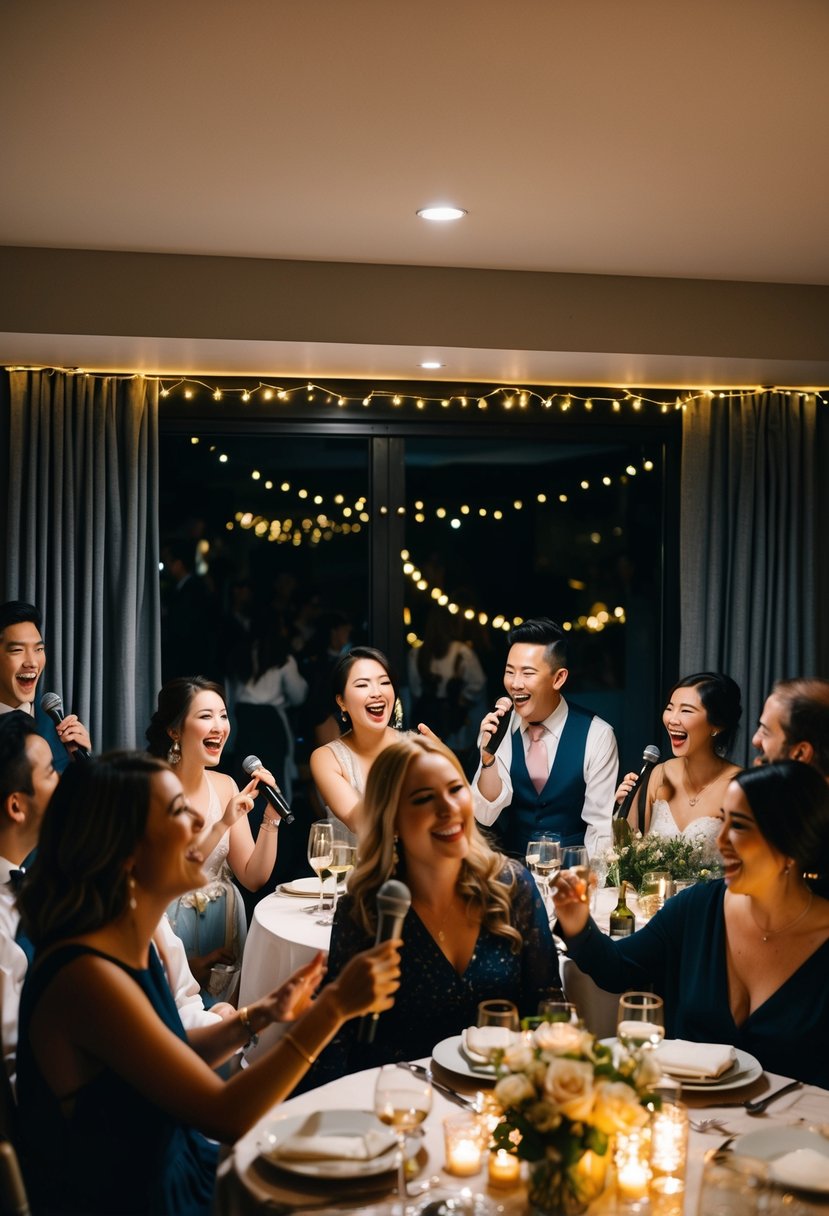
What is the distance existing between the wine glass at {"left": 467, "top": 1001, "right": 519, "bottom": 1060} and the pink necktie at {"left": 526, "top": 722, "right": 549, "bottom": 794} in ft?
10.1

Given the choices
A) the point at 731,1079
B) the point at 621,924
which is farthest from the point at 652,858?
the point at 731,1079

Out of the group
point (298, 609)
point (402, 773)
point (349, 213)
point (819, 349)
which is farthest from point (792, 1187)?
point (298, 609)

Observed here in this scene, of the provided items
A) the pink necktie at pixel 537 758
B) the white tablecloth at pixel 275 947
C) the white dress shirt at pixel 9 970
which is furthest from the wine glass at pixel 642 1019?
the pink necktie at pixel 537 758

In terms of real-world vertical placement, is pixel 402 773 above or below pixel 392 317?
below

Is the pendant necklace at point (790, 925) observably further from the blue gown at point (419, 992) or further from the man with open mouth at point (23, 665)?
the man with open mouth at point (23, 665)

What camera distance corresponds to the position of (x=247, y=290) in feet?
14.3

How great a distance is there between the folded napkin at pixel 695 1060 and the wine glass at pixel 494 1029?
1.05ft

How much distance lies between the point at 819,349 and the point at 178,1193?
12.9ft

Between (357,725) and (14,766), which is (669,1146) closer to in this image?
(14,766)

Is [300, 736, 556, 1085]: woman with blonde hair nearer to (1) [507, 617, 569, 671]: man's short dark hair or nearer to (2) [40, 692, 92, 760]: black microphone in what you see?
(2) [40, 692, 92, 760]: black microphone

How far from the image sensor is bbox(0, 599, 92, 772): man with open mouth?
437cm

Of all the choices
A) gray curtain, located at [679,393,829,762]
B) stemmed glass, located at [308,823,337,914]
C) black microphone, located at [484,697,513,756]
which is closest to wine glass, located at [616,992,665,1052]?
stemmed glass, located at [308,823,337,914]

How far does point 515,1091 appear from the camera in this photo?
5.15 feet

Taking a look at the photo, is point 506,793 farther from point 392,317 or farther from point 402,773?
point 402,773
